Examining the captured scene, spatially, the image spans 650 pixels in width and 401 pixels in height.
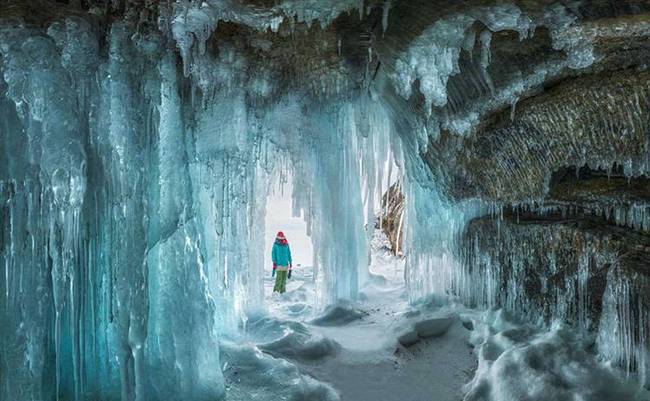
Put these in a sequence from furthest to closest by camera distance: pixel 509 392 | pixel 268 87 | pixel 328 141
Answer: pixel 328 141 → pixel 268 87 → pixel 509 392

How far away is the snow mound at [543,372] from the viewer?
5.72 metres

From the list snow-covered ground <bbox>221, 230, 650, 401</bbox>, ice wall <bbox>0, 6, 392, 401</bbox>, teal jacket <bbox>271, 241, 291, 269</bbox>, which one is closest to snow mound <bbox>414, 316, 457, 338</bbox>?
snow-covered ground <bbox>221, 230, 650, 401</bbox>

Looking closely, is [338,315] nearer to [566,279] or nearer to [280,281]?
[280,281]

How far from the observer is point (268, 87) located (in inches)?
311

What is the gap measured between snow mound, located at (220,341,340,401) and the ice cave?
3 cm

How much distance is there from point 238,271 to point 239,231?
77 centimetres

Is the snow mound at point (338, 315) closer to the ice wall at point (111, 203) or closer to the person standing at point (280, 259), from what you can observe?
the person standing at point (280, 259)

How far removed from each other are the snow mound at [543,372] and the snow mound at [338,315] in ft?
8.25

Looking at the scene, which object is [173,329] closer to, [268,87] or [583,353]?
[268,87]

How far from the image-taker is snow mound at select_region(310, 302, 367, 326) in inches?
361

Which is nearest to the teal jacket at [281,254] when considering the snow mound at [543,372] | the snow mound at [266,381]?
the snow mound at [266,381]

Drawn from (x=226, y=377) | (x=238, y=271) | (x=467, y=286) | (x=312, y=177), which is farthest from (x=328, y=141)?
(x=226, y=377)

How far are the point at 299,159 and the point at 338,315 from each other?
2.82 meters

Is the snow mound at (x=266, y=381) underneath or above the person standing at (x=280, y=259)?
underneath
